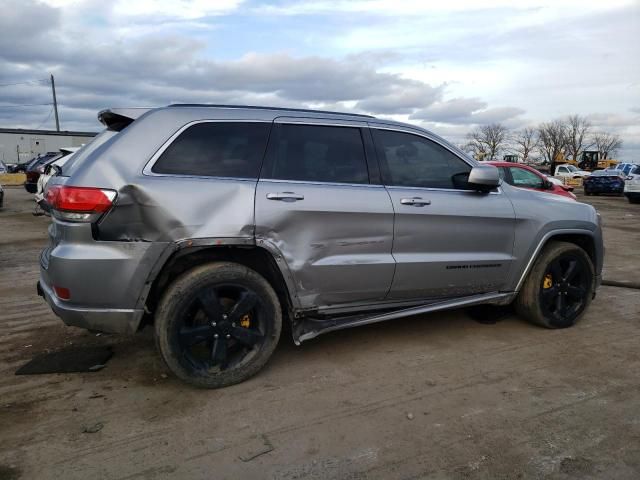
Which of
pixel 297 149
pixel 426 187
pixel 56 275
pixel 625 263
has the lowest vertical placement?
pixel 625 263

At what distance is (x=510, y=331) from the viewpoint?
4742 millimetres

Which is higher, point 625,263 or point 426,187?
point 426,187

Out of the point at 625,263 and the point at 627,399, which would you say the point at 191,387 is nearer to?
the point at 627,399

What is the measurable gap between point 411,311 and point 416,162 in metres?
1.17

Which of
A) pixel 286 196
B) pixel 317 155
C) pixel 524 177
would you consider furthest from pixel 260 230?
pixel 524 177

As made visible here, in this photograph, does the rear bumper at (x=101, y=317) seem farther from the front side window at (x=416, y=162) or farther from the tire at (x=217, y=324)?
the front side window at (x=416, y=162)

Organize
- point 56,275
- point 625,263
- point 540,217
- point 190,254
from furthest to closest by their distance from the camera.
Result: point 625,263, point 540,217, point 190,254, point 56,275

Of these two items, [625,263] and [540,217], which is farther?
[625,263]

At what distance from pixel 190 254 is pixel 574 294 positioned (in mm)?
3489

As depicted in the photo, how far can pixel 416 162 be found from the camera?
4141 millimetres

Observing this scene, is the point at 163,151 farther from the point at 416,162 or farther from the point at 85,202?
the point at 416,162

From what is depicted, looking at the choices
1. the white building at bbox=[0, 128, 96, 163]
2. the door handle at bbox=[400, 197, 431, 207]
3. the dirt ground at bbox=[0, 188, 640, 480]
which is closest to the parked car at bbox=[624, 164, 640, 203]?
the dirt ground at bbox=[0, 188, 640, 480]

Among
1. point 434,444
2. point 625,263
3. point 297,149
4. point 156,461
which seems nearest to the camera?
point 156,461

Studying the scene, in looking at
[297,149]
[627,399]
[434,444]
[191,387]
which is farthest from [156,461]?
[627,399]
